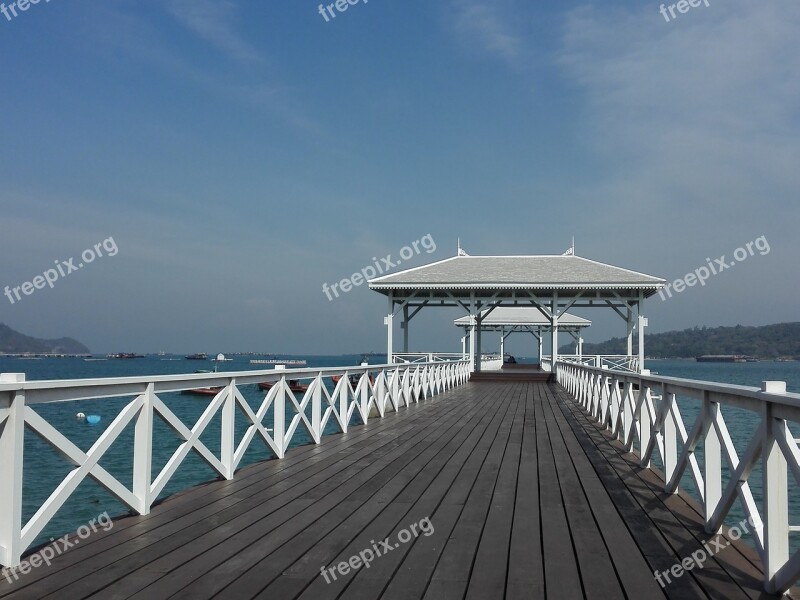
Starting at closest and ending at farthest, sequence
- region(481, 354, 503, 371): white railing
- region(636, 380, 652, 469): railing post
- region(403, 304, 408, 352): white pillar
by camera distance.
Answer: region(636, 380, 652, 469): railing post → region(403, 304, 408, 352): white pillar → region(481, 354, 503, 371): white railing

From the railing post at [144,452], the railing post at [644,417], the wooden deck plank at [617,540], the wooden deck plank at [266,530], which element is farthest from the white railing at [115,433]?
the railing post at [644,417]

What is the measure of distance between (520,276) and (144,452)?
18.0 m

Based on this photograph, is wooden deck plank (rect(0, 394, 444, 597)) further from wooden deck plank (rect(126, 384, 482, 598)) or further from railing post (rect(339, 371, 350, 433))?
railing post (rect(339, 371, 350, 433))

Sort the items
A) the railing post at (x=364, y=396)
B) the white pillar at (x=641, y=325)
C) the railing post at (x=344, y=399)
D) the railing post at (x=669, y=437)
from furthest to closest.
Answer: the white pillar at (x=641, y=325), the railing post at (x=364, y=396), the railing post at (x=344, y=399), the railing post at (x=669, y=437)

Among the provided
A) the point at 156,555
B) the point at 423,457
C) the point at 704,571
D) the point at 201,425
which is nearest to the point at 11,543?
the point at 156,555

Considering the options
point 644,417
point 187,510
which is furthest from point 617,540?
point 644,417

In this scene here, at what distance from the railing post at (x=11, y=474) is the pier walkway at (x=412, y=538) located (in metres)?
0.17

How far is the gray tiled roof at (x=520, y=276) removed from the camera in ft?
66.6

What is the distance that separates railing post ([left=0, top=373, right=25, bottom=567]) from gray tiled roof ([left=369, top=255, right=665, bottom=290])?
17256 millimetres

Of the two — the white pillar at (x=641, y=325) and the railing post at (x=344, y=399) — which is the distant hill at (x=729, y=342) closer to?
the white pillar at (x=641, y=325)

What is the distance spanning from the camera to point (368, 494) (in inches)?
209

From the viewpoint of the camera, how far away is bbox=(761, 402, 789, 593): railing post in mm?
3152

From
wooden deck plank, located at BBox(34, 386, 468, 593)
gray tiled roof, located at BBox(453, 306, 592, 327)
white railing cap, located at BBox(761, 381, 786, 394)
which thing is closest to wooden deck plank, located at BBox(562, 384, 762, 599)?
white railing cap, located at BBox(761, 381, 786, 394)

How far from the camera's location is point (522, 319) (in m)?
32.5
